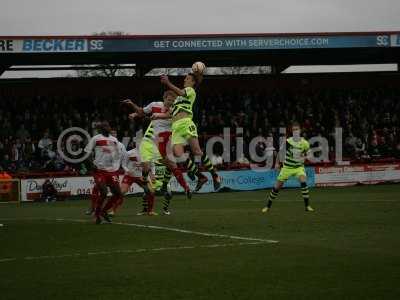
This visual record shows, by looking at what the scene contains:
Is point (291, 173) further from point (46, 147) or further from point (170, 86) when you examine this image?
point (46, 147)

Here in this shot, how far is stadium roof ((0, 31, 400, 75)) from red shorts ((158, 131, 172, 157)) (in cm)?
1886

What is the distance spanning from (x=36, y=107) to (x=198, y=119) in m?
8.02

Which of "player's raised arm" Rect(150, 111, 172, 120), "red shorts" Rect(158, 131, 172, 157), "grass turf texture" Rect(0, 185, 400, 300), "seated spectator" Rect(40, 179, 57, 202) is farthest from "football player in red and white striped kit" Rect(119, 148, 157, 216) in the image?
"seated spectator" Rect(40, 179, 57, 202)

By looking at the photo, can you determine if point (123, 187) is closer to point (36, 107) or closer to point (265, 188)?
point (265, 188)

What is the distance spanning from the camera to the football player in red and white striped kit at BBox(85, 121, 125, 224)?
58.1 feet

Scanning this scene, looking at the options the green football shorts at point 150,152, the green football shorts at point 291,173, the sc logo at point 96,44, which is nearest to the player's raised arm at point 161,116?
the green football shorts at point 150,152

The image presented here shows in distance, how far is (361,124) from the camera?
4247cm

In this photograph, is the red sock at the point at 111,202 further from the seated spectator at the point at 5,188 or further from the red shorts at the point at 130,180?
the seated spectator at the point at 5,188

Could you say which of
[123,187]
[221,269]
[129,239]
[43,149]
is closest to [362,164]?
[43,149]

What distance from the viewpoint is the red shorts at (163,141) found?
63.5ft

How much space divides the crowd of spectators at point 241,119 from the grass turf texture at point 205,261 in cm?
1946

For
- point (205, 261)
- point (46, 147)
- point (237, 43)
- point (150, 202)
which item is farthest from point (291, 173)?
point (237, 43)

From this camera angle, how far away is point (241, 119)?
4094 centimetres

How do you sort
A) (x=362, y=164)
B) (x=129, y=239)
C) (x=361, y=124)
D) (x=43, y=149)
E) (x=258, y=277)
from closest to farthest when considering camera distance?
(x=258, y=277) < (x=129, y=239) < (x=43, y=149) < (x=362, y=164) < (x=361, y=124)
